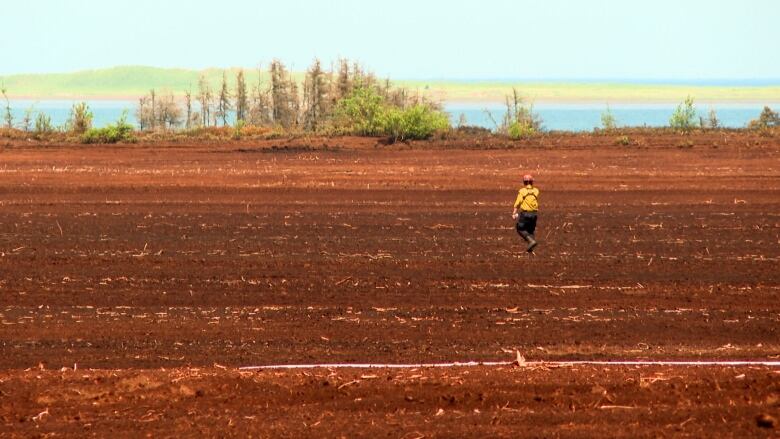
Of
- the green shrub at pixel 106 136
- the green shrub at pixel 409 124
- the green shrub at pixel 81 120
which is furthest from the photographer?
the green shrub at pixel 81 120

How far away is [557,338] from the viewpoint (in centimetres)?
1478

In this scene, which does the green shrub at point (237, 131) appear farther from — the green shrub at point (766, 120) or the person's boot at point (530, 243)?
the person's boot at point (530, 243)

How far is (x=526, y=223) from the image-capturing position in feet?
69.9

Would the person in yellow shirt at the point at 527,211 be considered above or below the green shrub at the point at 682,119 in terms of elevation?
below

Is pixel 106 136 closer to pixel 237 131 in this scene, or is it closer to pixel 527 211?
pixel 237 131

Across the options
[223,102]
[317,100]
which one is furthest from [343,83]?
[223,102]

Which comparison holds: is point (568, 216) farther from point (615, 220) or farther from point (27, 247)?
point (27, 247)

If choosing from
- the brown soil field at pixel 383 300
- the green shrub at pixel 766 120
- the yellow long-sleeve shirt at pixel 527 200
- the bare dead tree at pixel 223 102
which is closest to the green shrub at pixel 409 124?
the brown soil field at pixel 383 300

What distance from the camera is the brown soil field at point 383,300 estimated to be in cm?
1107

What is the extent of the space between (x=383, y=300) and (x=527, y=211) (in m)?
4.69

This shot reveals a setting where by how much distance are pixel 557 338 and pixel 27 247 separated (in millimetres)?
10929

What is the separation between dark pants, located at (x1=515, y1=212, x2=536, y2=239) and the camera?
69.4ft

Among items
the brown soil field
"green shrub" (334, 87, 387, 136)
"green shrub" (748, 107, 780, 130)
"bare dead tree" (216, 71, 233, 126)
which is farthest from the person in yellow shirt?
"bare dead tree" (216, 71, 233, 126)

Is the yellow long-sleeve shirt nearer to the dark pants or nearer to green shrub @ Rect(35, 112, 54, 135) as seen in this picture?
the dark pants
